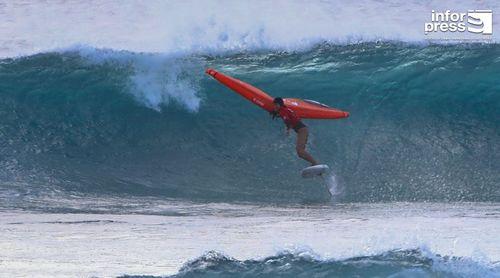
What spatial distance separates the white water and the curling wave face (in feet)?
2.54

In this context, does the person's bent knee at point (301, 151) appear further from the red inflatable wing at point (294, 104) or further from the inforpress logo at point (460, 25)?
the inforpress logo at point (460, 25)

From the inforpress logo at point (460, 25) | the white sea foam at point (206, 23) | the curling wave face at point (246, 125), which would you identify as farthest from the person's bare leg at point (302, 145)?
the inforpress logo at point (460, 25)

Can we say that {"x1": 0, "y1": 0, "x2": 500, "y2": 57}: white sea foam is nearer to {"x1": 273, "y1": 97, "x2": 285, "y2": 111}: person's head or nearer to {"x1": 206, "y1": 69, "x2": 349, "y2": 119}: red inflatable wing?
{"x1": 206, "y1": 69, "x2": 349, "y2": 119}: red inflatable wing

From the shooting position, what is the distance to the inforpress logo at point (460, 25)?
18.8 meters

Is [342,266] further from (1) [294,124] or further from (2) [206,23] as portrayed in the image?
(2) [206,23]

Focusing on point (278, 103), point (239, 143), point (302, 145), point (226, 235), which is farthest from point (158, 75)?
point (226, 235)

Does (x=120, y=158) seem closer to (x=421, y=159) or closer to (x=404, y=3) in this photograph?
(x=421, y=159)

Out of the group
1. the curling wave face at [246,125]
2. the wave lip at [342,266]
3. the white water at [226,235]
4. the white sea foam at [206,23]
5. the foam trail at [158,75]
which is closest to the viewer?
the wave lip at [342,266]

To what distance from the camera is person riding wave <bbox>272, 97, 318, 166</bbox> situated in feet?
44.7

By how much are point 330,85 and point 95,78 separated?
3362 millimetres

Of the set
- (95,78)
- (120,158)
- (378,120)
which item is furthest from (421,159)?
(95,78)

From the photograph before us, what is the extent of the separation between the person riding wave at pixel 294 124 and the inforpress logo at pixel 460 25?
565 centimetres

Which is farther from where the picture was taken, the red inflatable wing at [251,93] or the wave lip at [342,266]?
the red inflatable wing at [251,93]

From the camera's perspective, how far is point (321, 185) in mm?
14500
